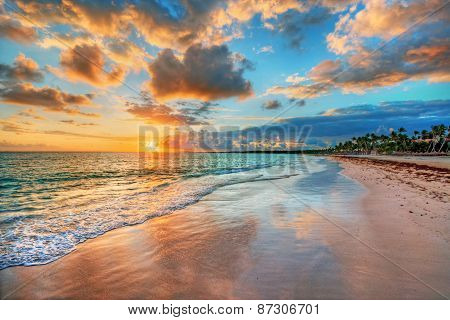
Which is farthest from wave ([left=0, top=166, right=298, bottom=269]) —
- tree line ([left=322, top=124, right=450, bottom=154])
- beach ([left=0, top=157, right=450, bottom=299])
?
tree line ([left=322, top=124, right=450, bottom=154])

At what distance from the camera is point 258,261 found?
4930 millimetres

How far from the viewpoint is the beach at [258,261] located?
388 centimetres

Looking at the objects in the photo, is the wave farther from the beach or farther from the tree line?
the tree line

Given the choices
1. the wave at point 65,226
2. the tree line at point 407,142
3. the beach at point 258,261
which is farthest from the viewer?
the tree line at point 407,142

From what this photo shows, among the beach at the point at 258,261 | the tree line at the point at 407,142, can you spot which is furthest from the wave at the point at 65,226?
the tree line at the point at 407,142

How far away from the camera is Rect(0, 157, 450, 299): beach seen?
3877 millimetres

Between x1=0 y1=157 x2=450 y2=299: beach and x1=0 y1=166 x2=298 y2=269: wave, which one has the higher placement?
x1=0 y1=157 x2=450 y2=299: beach

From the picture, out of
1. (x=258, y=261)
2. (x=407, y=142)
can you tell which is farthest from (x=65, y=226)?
(x=407, y=142)

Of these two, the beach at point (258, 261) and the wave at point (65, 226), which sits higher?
the beach at point (258, 261)

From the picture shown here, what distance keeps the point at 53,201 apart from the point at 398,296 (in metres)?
15.8

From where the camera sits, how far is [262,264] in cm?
478

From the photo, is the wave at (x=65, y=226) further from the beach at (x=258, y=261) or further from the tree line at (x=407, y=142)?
the tree line at (x=407, y=142)
